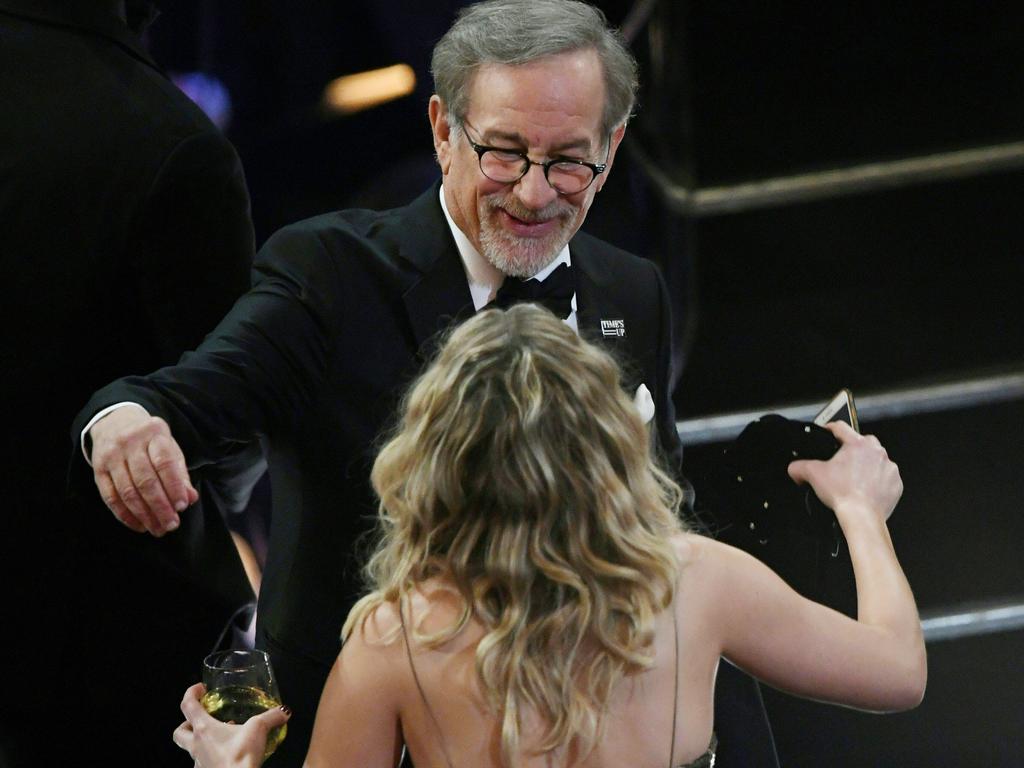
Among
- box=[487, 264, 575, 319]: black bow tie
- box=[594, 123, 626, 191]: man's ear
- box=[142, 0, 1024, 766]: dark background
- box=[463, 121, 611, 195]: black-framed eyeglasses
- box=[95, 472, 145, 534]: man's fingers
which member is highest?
box=[463, 121, 611, 195]: black-framed eyeglasses

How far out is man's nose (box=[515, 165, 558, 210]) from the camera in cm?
200

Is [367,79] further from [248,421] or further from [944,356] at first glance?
[944,356]

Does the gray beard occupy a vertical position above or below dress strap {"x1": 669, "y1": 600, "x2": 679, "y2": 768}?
above

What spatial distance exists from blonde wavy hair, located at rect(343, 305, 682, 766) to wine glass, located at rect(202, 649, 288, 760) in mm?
166

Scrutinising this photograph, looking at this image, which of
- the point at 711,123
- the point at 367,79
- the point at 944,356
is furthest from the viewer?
the point at 944,356

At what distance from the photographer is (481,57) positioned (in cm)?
202

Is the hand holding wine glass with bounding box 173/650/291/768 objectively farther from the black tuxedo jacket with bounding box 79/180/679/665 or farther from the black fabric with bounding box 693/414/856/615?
the black fabric with bounding box 693/414/856/615

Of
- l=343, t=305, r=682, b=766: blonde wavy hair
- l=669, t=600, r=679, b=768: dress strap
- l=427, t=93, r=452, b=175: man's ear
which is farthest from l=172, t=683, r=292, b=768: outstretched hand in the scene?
l=427, t=93, r=452, b=175: man's ear

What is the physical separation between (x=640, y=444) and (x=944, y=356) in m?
2.00

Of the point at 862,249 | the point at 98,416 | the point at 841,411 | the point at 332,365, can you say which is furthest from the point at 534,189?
the point at 862,249

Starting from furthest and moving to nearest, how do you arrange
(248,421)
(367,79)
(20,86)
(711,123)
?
1. (711,123)
2. (367,79)
3. (20,86)
4. (248,421)

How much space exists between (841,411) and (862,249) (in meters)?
1.38

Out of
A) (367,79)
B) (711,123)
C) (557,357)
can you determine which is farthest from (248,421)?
(711,123)

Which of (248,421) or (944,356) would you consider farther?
(944,356)
